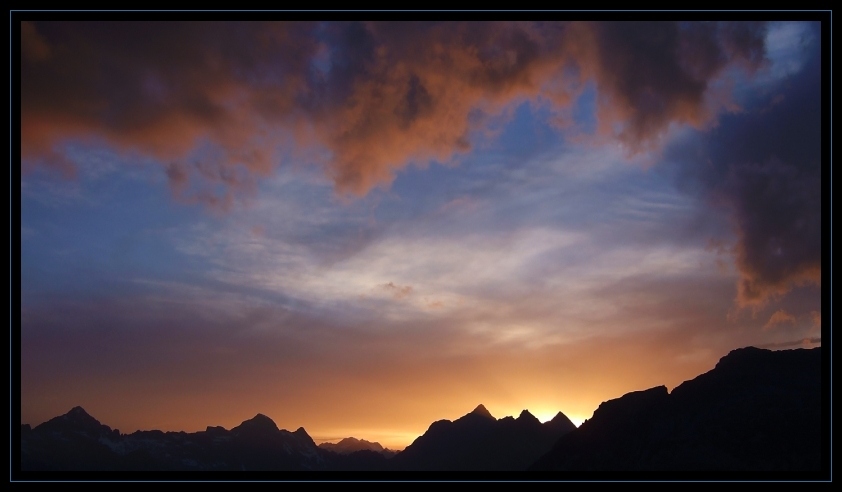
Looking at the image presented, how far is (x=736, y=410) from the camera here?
4852 inches

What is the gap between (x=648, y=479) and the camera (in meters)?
22.3

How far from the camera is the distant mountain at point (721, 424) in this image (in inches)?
3991

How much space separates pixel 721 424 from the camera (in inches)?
4633

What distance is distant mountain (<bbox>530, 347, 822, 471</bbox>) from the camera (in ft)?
333
